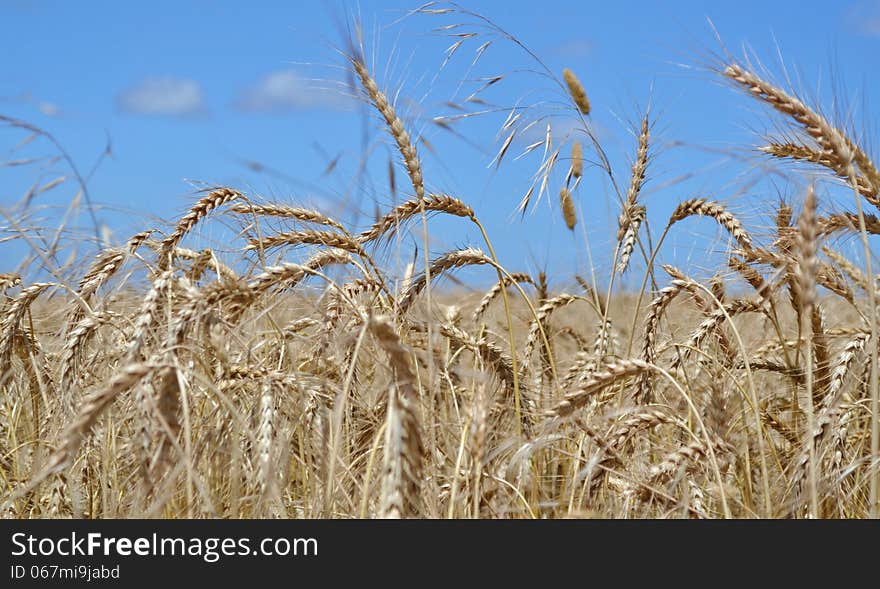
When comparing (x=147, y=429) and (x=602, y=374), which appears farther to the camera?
(x=602, y=374)

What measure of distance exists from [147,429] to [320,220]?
1387 millimetres

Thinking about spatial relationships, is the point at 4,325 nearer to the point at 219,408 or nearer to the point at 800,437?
the point at 219,408

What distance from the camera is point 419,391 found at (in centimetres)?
268

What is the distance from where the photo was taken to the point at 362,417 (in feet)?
10.7

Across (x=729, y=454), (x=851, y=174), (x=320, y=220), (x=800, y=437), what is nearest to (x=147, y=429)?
(x=320, y=220)

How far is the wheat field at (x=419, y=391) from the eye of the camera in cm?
220

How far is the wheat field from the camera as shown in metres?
2.20

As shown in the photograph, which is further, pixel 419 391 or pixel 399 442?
pixel 419 391
